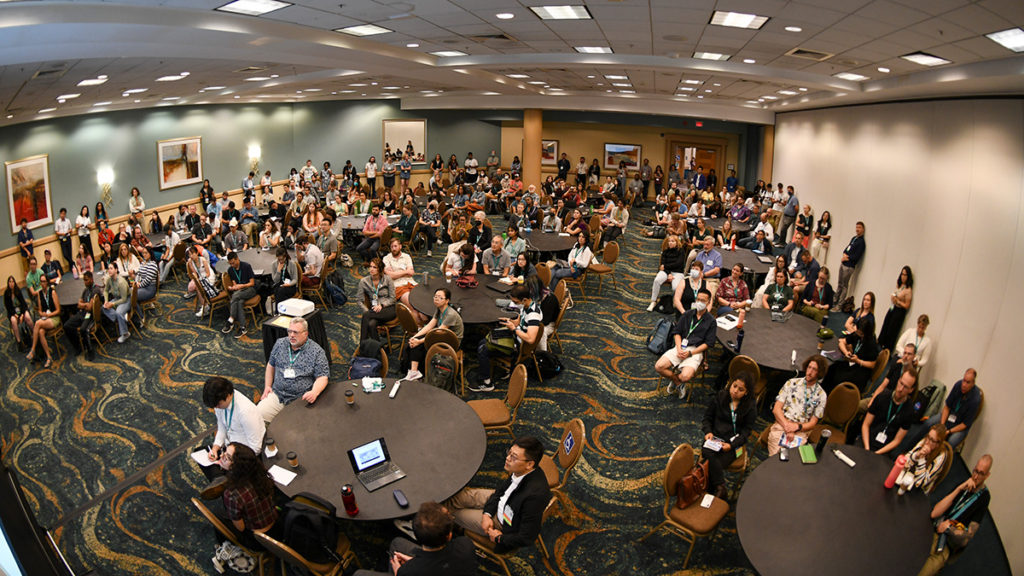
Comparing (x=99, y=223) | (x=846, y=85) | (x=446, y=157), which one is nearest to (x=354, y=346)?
(x=846, y=85)

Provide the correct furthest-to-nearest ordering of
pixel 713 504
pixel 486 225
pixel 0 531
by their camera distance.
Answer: pixel 486 225 < pixel 713 504 < pixel 0 531

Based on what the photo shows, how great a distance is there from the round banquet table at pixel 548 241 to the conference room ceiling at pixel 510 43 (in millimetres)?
3223

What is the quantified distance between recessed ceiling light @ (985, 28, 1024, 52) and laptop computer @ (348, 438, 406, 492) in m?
5.36

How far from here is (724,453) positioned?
17.4ft

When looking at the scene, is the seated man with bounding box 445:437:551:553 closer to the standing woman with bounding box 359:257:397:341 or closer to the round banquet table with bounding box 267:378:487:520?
the round banquet table with bounding box 267:378:487:520

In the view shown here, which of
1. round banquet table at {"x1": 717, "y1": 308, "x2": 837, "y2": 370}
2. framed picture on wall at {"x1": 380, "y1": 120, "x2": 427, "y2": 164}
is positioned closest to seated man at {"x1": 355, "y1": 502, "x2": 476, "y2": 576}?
round banquet table at {"x1": 717, "y1": 308, "x2": 837, "y2": 370}

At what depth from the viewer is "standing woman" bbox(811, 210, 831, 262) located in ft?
42.5

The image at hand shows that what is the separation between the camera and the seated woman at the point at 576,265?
35.0 ft

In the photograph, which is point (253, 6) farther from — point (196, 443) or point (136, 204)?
point (136, 204)

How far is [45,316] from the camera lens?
8.34 metres

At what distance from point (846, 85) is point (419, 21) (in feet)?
22.3

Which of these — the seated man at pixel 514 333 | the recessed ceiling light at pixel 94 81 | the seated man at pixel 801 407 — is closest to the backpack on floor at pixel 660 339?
the seated man at pixel 514 333

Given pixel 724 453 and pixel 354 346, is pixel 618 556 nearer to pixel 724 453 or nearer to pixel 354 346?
pixel 724 453

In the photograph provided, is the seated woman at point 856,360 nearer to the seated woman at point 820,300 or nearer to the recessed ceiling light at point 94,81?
the seated woman at point 820,300
